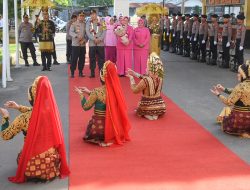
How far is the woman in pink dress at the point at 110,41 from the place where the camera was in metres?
12.2

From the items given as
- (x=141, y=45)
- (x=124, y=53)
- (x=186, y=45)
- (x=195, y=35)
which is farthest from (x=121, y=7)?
(x=141, y=45)

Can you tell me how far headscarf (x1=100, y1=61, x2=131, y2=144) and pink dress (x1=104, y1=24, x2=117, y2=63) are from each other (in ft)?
21.4

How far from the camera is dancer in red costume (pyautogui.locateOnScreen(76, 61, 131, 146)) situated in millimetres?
5812

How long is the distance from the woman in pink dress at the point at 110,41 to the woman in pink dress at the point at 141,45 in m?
0.79

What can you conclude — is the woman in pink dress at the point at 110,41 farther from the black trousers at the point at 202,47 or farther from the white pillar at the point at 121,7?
the white pillar at the point at 121,7

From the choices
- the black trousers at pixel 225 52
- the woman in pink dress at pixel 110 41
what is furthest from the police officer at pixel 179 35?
the woman in pink dress at pixel 110 41

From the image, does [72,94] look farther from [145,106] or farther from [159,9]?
[159,9]

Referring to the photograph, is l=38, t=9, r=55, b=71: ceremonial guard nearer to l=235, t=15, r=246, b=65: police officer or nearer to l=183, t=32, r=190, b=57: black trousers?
l=235, t=15, r=246, b=65: police officer

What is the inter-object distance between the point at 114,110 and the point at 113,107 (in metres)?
0.04

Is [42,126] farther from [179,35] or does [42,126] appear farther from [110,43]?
[179,35]

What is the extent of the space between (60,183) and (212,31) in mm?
10671

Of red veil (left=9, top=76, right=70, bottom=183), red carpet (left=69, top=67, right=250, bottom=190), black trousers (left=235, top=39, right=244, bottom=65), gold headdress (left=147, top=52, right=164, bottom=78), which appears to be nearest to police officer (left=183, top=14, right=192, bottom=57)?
black trousers (left=235, top=39, right=244, bottom=65)

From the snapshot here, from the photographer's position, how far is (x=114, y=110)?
5867mm

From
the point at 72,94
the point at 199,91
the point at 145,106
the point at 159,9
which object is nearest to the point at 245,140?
the point at 145,106
